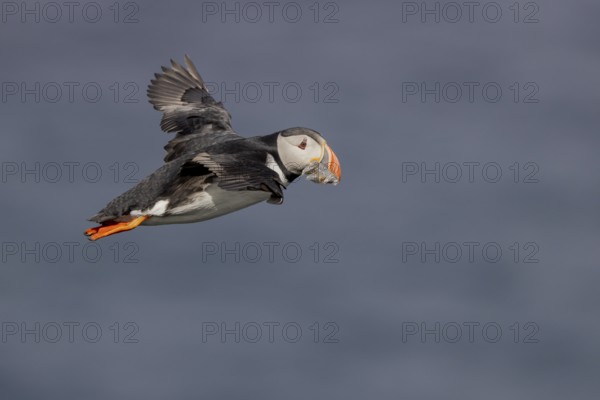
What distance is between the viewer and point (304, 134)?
16.9 m

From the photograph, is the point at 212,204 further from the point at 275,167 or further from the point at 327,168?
the point at 327,168

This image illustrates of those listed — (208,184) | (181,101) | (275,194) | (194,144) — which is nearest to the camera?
(275,194)

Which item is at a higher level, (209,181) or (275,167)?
(275,167)

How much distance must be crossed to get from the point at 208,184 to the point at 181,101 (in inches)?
226

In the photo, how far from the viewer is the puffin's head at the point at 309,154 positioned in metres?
16.9

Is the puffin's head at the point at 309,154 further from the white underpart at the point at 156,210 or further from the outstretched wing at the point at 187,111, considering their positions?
the outstretched wing at the point at 187,111

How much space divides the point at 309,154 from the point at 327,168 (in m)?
0.34

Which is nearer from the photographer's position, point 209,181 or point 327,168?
point 209,181

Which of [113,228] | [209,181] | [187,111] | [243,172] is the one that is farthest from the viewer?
[187,111]

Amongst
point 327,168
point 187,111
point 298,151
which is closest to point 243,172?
point 298,151

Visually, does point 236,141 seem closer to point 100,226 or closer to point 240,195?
point 240,195

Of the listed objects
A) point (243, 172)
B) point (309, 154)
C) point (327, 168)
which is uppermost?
point (309, 154)

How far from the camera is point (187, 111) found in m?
21.5

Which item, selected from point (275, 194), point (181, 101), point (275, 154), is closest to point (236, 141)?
point (275, 154)
